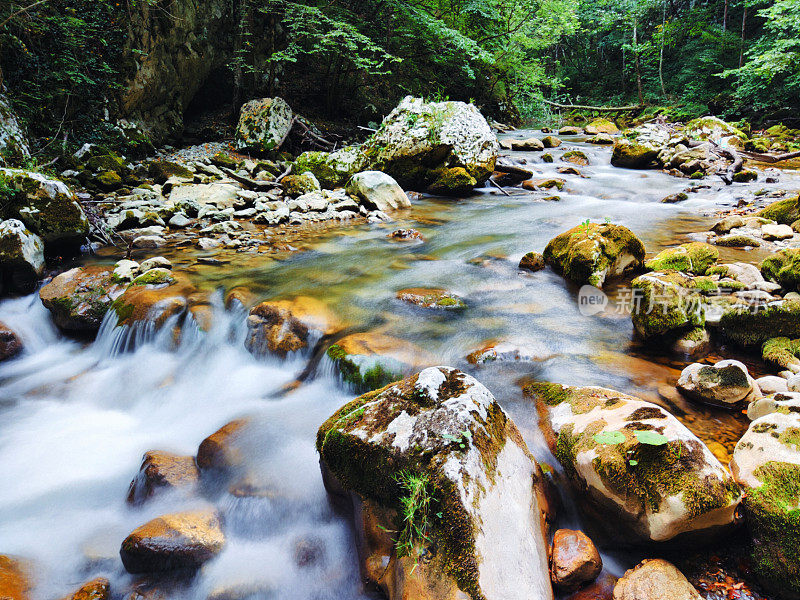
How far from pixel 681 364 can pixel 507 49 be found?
1658 centimetres

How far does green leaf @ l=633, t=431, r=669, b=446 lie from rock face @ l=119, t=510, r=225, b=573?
256cm

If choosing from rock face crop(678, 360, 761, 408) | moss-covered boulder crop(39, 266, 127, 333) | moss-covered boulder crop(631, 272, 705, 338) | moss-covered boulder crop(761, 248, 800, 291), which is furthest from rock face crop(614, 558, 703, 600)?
moss-covered boulder crop(39, 266, 127, 333)

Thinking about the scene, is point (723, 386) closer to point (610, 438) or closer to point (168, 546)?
point (610, 438)

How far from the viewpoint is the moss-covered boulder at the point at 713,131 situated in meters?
13.7

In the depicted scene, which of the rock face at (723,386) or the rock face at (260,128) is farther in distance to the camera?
the rock face at (260,128)

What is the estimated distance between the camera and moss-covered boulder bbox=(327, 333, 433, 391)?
3.57 m

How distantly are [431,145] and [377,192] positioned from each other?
2156 mm

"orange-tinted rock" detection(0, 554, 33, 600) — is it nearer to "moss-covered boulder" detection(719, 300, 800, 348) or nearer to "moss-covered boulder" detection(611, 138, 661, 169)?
"moss-covered boulder" detection(719, 300, 800, 348)

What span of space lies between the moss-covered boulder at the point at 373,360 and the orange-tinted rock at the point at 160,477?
1.38 meters

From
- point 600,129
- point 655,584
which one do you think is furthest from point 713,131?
point 655,584

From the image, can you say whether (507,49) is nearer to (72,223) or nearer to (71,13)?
(71,13)

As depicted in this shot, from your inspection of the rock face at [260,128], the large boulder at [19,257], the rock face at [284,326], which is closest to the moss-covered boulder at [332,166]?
the rock face at [260,128]

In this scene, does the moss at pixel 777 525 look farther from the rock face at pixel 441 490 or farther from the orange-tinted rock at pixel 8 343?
the orange-tinted rock at pixel 8 343

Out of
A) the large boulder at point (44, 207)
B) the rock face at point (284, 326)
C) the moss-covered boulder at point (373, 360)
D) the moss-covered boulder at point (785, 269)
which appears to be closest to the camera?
the moss-covered boulder at point (373, 360)
